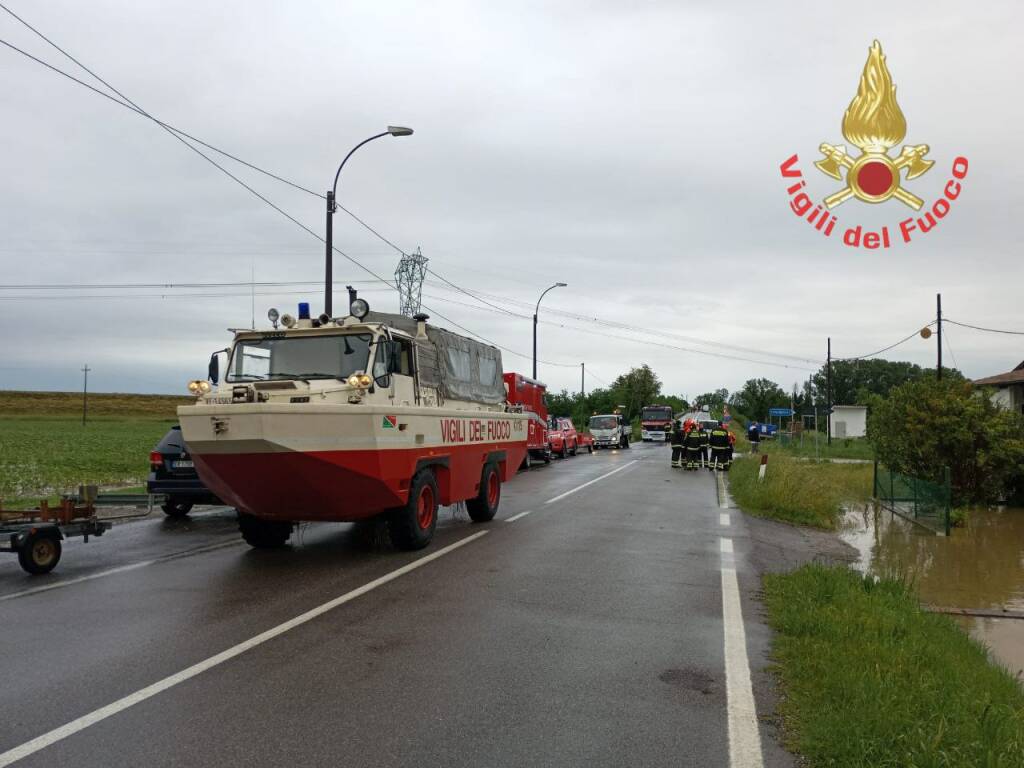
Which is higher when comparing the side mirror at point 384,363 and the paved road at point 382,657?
the side mirror at point 384,363

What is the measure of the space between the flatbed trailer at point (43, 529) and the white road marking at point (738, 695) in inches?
269

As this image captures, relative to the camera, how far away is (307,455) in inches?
331

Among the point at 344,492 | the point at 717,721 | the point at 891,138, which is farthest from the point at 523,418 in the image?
the point at 717,721

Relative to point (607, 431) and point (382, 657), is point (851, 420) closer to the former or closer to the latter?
point (607, 431)

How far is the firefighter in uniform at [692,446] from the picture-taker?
1138 inches

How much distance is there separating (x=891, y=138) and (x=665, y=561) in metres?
10.3

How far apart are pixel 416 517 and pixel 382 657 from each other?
435 centimetres

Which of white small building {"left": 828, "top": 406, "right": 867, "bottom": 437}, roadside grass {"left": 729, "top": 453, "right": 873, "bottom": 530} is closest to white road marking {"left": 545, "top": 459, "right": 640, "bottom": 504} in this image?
roadside grass {"left": 729, "top": 453, "right": 873, "bottom": 530}

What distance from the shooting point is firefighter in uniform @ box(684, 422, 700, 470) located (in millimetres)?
28906

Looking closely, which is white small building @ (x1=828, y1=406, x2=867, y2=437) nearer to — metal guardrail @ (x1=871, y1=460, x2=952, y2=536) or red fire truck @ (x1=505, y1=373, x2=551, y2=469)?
red fire truck @ (x1=505, y1=373, x2=551, y2=469)

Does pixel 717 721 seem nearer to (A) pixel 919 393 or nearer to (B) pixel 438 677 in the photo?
(B) pixel 438 677

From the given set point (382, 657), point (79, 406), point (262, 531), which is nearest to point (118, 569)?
point (262, 531)

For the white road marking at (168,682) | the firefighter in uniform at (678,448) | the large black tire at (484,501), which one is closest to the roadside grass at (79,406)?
the firefighter in uniform at (678,448)

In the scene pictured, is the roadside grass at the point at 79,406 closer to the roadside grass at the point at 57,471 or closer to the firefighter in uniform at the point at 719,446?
the roadside grass at the point at 57,471
